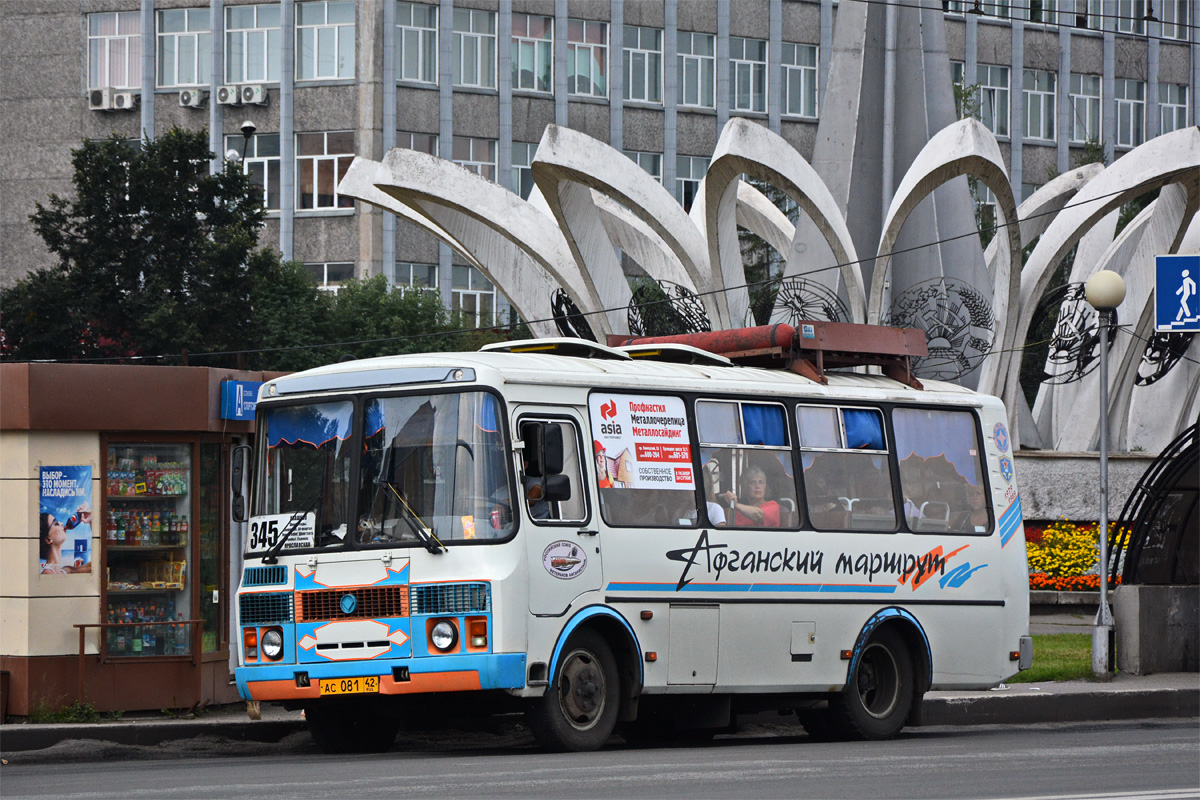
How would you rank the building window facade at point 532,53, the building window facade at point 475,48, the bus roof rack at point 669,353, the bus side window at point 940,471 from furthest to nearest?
the building window facade at point 532,53, the building window facade at point 475,48, the bus side window at point 940,471, the bus roof rack at point 669,353

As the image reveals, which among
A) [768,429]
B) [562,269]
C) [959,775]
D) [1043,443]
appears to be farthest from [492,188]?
[959,775]

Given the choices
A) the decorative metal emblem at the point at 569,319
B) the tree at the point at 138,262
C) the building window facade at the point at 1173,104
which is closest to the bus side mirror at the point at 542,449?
the decorative metal emblem at the point at 569,319

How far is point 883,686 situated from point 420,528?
184 inches

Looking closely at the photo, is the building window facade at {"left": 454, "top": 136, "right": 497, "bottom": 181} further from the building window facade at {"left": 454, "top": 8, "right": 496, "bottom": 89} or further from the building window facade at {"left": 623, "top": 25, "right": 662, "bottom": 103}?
the building window facade at {"left": 623, "top": 25, "right": 662, "bottom": 103}

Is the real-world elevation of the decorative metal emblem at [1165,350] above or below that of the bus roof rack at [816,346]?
above

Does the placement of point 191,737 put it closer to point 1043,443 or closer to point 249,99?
point 1043,443

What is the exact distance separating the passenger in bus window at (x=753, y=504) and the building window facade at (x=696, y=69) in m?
48.8

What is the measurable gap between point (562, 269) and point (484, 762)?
2238 centimetres

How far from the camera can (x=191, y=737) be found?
45.7 feet

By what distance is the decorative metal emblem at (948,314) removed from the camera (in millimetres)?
33000

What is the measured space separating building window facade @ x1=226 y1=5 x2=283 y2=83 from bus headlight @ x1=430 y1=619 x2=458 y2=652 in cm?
4793

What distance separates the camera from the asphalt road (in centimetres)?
939

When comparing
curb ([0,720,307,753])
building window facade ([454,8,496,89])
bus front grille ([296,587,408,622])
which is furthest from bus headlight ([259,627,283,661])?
building window facade ([454,8,496,89])

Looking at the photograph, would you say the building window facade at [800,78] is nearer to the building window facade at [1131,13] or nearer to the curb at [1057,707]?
the building window facade at [1131,13]
